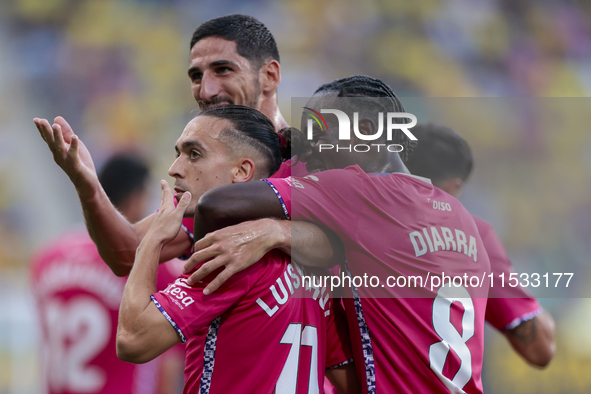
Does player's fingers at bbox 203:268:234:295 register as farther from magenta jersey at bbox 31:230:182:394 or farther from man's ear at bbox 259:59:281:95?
magenta jersey at bbox 31:230:182:394

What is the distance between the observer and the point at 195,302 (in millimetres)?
1695

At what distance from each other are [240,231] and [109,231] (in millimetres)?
1093

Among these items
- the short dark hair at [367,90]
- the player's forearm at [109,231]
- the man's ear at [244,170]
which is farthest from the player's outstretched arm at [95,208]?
the short dark hair at [367,90]

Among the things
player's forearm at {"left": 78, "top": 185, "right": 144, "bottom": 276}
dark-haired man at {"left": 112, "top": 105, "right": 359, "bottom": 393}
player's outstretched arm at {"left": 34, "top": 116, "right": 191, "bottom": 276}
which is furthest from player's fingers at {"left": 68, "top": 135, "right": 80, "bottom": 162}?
dark-haired man at {"left": 112, "top": 105, "right": 359, "bottom": 393}

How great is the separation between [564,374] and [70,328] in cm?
546

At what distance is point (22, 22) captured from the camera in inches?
367

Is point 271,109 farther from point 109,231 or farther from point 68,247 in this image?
point 68,247

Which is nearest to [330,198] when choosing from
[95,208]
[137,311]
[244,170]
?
[244,170]

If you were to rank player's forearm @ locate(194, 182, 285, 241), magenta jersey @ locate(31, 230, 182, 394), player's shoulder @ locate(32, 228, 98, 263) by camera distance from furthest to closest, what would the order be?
player's shoulder @ locate(32, 228, 98, 263) < magenta jersey @ locate(31, 230, 182, 394) < player's forearm @ locate(194, 182, 285, 241)

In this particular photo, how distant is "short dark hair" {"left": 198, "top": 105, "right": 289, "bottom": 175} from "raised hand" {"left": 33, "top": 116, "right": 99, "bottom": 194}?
0.57m

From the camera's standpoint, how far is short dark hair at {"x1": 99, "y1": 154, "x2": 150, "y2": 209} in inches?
154

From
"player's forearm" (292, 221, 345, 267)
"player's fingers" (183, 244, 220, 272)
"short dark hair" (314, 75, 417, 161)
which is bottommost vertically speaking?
"player's fingers" (183, 244, 220, 272)

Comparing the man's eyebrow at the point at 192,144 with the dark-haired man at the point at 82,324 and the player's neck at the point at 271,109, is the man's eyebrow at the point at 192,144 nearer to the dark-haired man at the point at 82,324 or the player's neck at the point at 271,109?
the player's neck at the point at 271,109

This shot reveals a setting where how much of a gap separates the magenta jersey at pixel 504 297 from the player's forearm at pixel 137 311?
1957 millimetres
